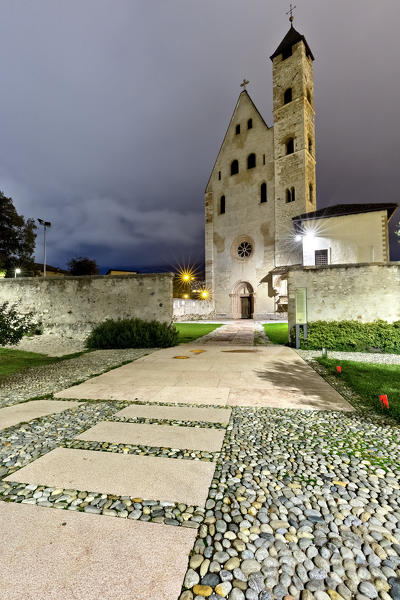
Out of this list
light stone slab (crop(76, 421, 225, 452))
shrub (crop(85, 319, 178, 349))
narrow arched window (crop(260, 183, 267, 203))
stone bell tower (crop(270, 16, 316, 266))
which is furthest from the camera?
narrow arched window (crop(260, 183, 267, 203))

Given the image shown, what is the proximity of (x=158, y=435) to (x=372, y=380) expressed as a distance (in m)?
4.78

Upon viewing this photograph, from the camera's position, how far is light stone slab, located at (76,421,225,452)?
9.87ft

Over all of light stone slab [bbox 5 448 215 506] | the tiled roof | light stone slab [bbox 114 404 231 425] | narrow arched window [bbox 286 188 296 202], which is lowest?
light stone slab [bbox 114 404 231 425]

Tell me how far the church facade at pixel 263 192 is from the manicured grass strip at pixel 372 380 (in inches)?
739

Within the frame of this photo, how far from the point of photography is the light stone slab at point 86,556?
1371mm

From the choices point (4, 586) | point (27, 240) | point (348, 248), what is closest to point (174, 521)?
point (4, 586)

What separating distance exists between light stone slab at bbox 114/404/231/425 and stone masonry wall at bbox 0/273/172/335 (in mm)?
7589

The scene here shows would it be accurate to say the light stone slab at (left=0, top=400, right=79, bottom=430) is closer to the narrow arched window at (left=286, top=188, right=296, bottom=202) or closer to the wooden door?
the wooden door

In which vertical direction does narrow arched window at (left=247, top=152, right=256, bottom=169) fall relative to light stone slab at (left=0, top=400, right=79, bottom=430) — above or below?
above

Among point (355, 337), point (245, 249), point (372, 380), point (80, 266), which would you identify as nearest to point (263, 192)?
point (245, 249)

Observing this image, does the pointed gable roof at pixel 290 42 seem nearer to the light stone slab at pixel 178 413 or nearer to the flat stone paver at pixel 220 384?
the flat stone paver at pixel 220 384

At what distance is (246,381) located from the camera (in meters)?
5.68

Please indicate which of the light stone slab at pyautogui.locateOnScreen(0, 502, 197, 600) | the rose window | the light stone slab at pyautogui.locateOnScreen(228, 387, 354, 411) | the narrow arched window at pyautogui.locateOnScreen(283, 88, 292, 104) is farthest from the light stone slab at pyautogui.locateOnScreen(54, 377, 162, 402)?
the narrow arched window at pyautogui.locateOnScreen(283, 88, 292, 104)

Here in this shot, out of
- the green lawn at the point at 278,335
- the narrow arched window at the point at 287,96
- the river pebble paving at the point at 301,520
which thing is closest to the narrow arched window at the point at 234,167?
the narrow arched window at the point at 287,96
